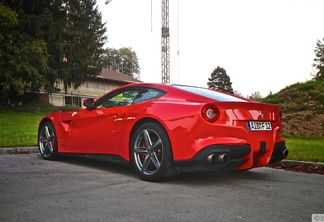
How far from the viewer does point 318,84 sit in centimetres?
1736

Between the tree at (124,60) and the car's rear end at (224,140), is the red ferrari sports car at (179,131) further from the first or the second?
the tree at (124,60)

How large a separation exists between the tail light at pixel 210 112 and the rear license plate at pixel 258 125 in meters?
0.47

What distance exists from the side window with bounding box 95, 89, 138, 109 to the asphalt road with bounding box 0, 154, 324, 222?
1.00 metres

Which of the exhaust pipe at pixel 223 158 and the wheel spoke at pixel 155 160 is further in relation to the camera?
the wheel spoke at pixel 155 160

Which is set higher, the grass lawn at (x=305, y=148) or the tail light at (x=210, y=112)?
the tail light at (x=210, y=112)

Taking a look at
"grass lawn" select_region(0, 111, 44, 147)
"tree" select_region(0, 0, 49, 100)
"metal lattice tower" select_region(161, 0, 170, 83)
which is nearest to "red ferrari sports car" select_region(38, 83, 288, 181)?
"grass lawn" select_region(0, 111, 44, 147)

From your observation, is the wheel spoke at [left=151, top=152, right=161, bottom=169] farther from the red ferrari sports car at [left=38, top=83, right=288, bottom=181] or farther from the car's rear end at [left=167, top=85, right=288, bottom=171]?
the car's rear end at [left=167, top=85, right=288, bottom=171]

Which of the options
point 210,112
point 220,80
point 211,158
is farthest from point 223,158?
point 220,80

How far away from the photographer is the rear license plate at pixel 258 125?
13.8 feet

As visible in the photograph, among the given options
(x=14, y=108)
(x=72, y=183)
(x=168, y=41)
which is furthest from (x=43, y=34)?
(x=168, y=41)

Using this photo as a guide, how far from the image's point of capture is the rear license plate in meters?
4.20

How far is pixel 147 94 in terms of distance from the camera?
4785 millimetres

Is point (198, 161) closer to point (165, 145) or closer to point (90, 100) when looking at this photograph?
point (165, 145)

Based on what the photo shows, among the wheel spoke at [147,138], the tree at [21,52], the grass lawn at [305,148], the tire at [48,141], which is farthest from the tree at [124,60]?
the wheel spoke at [147,138]
